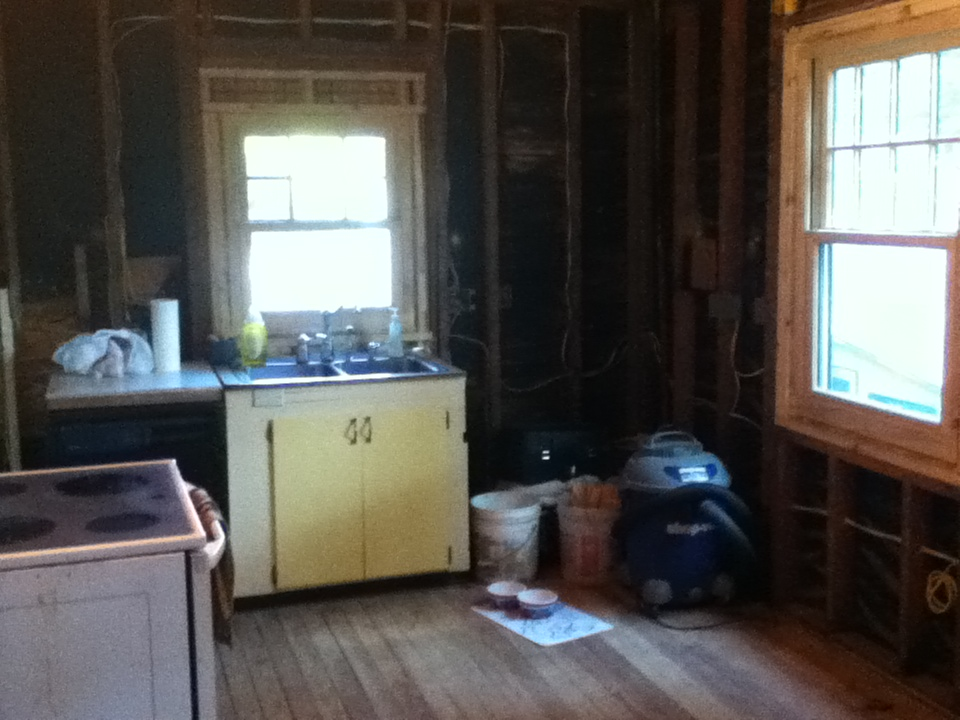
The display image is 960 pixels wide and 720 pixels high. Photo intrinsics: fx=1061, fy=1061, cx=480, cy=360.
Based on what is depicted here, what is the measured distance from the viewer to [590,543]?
13.9 ft

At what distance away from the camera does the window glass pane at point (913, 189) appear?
327cm

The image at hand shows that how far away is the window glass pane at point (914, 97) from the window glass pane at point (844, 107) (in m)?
0.23

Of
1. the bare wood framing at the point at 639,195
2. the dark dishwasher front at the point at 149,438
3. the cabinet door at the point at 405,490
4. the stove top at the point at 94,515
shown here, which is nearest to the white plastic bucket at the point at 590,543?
the cabinet door at the point at 405,490

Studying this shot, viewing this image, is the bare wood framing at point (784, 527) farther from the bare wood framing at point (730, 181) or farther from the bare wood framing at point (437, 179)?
the bare wood framing at point (437, 179)

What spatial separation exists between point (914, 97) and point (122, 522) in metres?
2.64

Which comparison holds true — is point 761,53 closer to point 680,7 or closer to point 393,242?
point 680,7

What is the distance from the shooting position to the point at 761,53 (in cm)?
418

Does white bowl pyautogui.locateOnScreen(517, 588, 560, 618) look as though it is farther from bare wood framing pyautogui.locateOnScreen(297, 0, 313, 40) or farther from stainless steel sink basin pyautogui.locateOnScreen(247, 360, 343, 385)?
bare wood framing pyautogui.locateOnScreen(297, 0, 313, 40)

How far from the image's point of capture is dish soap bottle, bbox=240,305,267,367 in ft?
14.0

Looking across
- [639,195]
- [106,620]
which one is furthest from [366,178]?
[106,620]

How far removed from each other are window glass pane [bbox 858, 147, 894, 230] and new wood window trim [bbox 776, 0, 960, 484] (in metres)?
0.07

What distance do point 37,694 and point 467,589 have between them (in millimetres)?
2326

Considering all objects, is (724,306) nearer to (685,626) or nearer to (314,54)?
(685,626)

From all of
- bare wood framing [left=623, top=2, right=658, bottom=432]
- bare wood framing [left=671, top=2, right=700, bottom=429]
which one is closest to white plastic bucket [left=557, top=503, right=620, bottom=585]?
bare wood framing [left=671, top=2, right=700, bottom=429]
